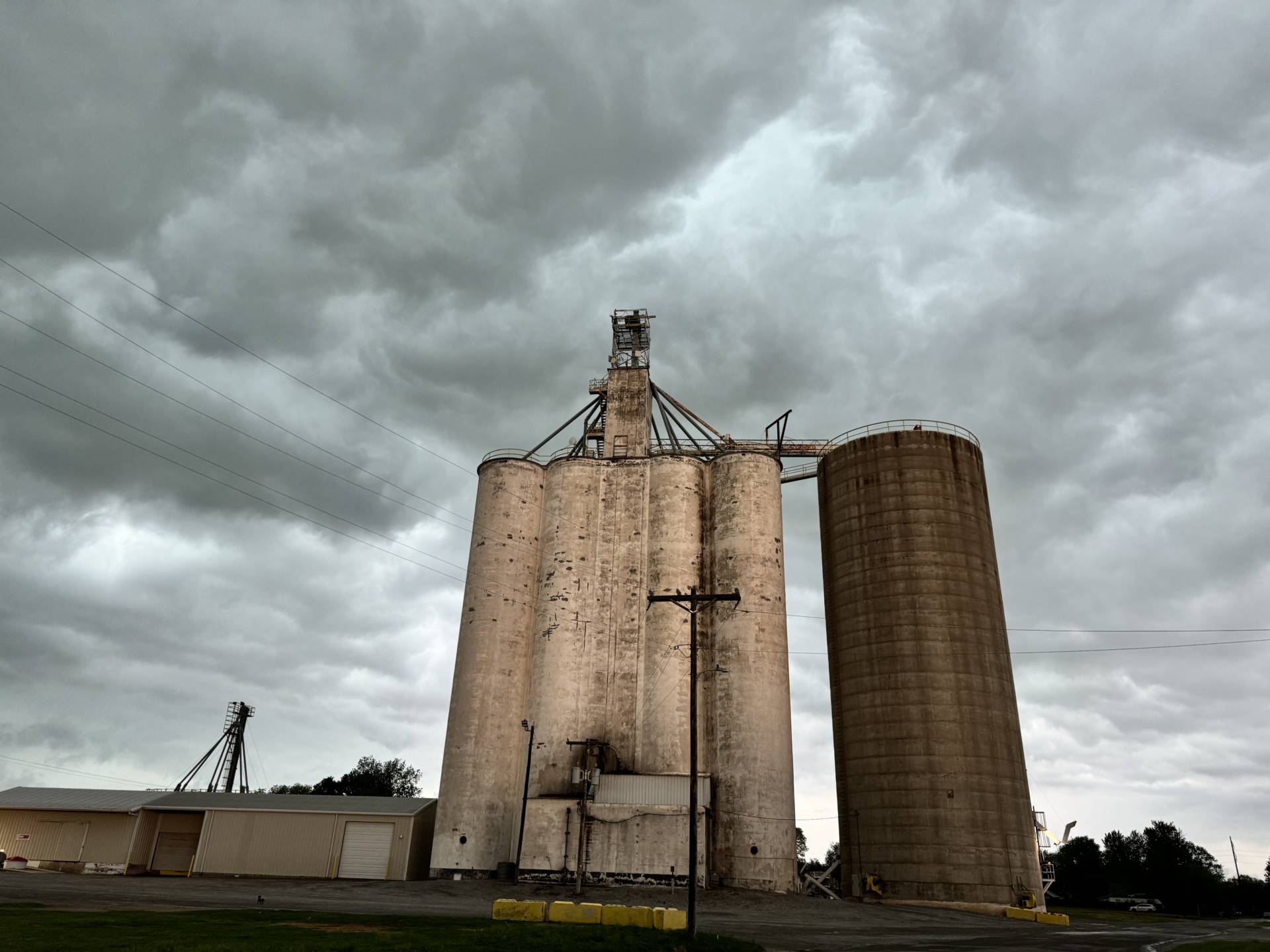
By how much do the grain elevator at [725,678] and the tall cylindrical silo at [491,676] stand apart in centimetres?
Answer: 11

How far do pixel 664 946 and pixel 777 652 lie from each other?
2872cm

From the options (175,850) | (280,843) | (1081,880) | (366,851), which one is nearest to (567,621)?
(366,851)

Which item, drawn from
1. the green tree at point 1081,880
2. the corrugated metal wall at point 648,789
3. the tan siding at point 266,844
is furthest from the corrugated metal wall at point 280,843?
the green tree at point 1081,880

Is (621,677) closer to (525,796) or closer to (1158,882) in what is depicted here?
(525,796)

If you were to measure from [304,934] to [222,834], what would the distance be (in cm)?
3288

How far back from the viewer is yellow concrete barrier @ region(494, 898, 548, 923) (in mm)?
24141

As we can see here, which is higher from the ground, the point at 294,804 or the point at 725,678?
the point at 725,678

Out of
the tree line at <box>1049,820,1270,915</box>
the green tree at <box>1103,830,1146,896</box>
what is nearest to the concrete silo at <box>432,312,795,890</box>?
the tree line at <box>1049,820,1270,915</box>

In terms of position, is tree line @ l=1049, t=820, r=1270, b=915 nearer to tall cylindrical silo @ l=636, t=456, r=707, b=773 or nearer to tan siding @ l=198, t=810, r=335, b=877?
tall cylindrical silo @ l=636, t=456, r=707, b=773

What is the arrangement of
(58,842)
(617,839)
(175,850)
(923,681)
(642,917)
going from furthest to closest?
(175,850) → (58,842) → (923,681) → (617,839) → (642,917)

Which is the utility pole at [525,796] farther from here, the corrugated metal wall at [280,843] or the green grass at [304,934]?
the green grass at [304,934]

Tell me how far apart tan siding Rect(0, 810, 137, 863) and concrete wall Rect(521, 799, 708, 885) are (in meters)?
24.1

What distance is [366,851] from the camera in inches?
1785

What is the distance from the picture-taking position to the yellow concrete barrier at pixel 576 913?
2333cm
